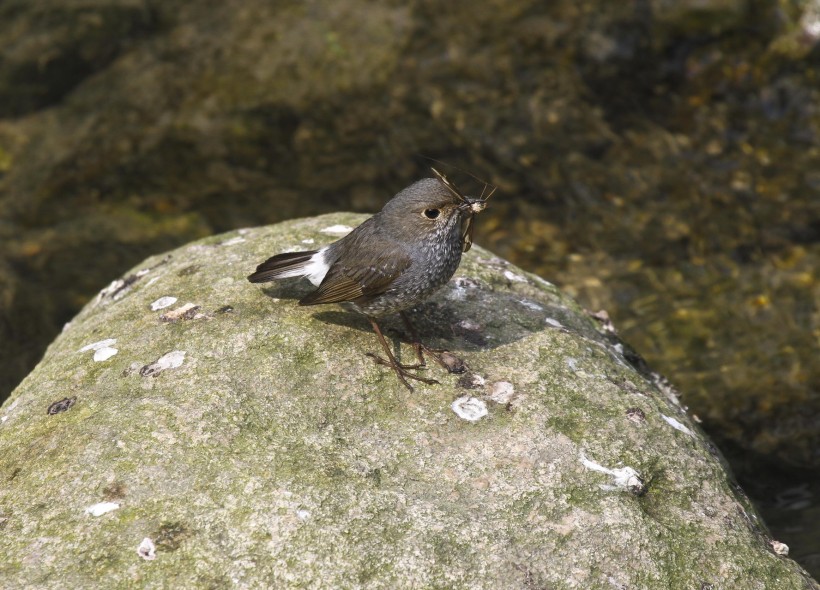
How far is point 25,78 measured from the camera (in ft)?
33.7

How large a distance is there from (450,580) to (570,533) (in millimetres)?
606

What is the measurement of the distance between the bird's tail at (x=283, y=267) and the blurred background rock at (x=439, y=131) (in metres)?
4.29

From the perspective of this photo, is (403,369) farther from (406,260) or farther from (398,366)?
(406,260)

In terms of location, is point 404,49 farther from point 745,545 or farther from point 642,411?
point 745,545

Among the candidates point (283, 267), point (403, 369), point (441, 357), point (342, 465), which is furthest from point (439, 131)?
point (342, 465)


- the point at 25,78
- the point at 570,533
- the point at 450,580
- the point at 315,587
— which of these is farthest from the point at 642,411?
the point at 25,78

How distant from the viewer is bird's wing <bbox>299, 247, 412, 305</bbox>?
15.3ft

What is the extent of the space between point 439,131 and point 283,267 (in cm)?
560

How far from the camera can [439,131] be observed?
10180 millimetres

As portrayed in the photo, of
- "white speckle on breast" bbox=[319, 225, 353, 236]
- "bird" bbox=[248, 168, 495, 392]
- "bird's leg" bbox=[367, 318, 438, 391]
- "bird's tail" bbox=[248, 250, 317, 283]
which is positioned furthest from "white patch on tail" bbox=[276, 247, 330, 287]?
"white speckle on breast" bbox=[319, 225, 353, 236]

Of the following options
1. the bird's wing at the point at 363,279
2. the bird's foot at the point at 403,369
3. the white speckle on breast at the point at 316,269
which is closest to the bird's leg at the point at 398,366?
the bird's foot at the point at 403,369

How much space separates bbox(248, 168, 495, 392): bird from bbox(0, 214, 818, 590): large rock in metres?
0.15

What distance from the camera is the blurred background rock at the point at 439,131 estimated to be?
8992 mm

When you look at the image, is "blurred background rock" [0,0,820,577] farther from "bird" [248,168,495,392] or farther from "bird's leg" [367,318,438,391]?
"bird's leg" [367,318,438,391]
